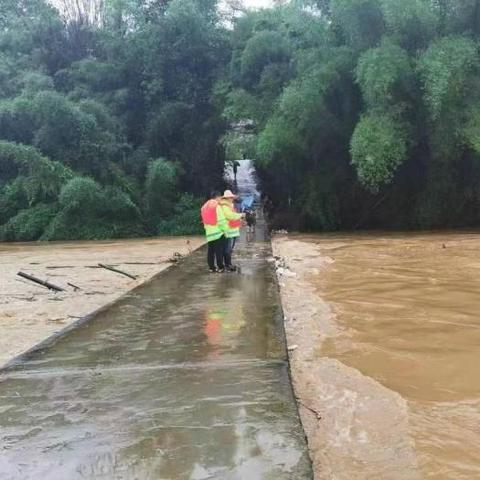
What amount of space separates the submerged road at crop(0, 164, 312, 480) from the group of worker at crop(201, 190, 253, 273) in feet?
10.7

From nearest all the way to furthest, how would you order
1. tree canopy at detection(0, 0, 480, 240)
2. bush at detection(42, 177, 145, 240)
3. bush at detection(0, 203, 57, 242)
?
tree canopy at detection(0, 0, 480, 240) → bush at detection(42, 177, 145, 240) → bush at detection(0, 203, 57, 242)

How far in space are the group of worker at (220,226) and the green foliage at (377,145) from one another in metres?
6.30

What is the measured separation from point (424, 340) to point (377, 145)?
1037 centimetres

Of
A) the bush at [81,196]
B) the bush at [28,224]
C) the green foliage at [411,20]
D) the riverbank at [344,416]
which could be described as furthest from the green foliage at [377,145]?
the bush at [28,224]

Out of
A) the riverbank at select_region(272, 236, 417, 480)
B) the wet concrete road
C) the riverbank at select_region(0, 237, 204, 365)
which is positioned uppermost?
the riverbank at select_region(0, 237, 204, 365)

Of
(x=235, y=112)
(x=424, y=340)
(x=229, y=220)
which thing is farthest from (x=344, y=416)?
(x=235, y=112)

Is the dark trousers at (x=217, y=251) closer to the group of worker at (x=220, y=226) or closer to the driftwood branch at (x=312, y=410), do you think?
the group of worker at (x=220, y=226)

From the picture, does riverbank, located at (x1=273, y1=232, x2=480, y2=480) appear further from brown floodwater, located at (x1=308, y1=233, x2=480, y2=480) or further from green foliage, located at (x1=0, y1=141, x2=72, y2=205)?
green foliage, located at (x1=0, y1=141, x2=72, y2=205)

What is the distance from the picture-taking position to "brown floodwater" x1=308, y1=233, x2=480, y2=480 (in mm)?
2738

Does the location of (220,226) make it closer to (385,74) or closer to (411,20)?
(385,74)

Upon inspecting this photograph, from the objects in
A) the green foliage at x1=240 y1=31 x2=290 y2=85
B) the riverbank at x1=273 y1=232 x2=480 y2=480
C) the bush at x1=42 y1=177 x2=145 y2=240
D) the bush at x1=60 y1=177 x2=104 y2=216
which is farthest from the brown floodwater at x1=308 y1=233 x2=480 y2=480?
the bush at x1=42 y1=177 x2=145 y2=240

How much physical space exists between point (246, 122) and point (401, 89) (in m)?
6.70

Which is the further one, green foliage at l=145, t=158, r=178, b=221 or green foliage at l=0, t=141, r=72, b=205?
green foliage at l=145, t=158, r=178, b=221

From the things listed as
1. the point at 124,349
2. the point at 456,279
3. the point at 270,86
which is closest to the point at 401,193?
the point at 270,86
